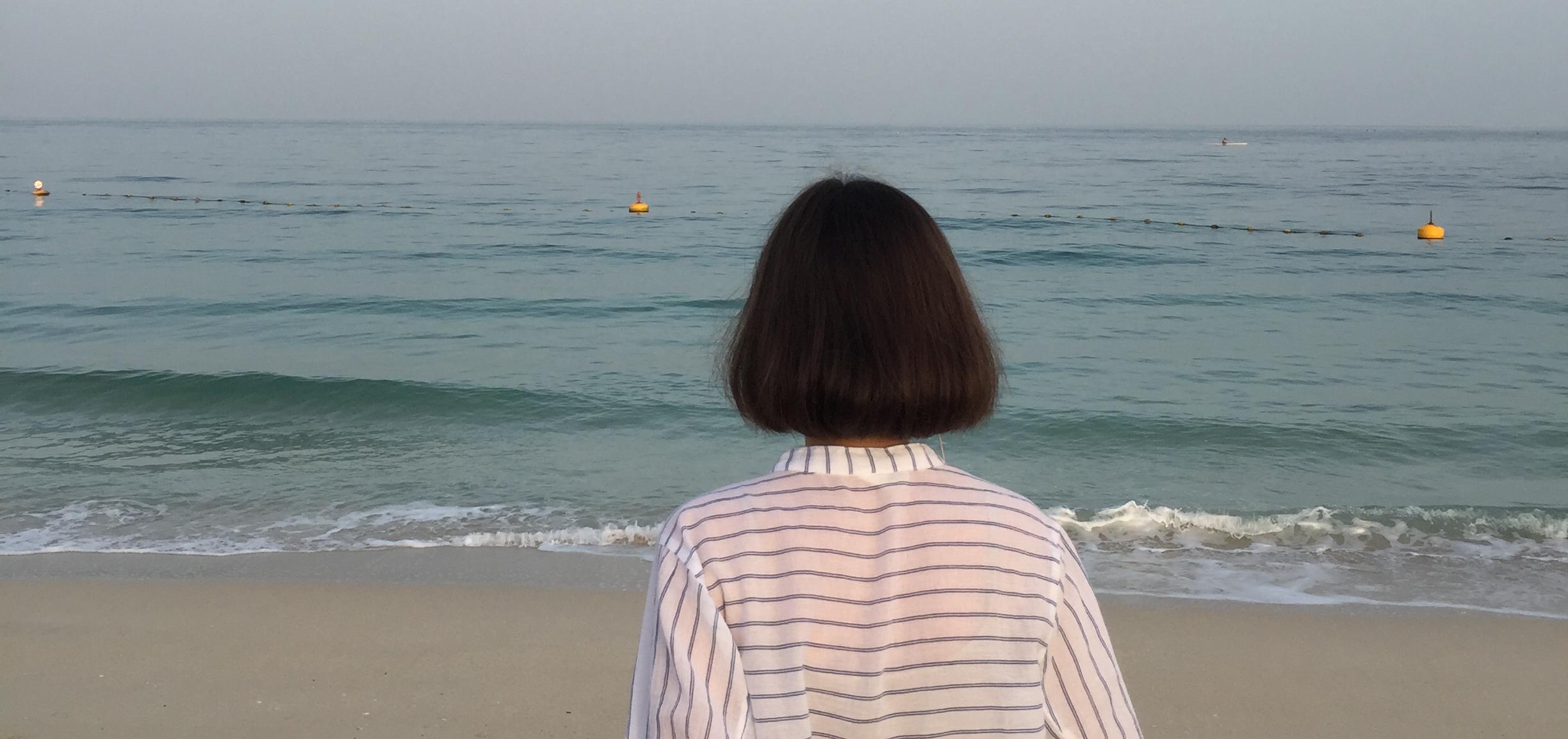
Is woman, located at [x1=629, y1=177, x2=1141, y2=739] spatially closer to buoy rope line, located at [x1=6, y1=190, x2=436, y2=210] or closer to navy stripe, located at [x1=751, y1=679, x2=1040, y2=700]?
navy stripe, located at [x1=751, y1=679, x2=1040, y2=700]

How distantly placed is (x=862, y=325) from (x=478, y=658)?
3.47 metres

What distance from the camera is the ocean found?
6.29 m

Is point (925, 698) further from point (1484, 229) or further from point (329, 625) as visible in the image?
point (1484, 229)

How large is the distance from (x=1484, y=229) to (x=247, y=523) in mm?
26705

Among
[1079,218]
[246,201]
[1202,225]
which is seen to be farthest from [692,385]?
[246,201]

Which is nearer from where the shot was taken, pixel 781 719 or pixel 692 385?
pixel 781 719

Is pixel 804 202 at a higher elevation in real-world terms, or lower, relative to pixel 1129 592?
higher

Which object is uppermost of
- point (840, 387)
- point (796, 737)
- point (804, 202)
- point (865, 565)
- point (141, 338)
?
point (804, 202)

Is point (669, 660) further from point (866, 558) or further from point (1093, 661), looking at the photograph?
point (1093, 661)

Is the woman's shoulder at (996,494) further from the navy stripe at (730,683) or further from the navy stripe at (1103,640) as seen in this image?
the navy stripe at (730,683)

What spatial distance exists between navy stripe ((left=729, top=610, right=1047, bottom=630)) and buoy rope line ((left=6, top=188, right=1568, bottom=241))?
2653 cm

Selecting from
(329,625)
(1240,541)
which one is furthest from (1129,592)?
(329,625)

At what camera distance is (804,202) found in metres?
1.28

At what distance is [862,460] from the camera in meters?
1.22
